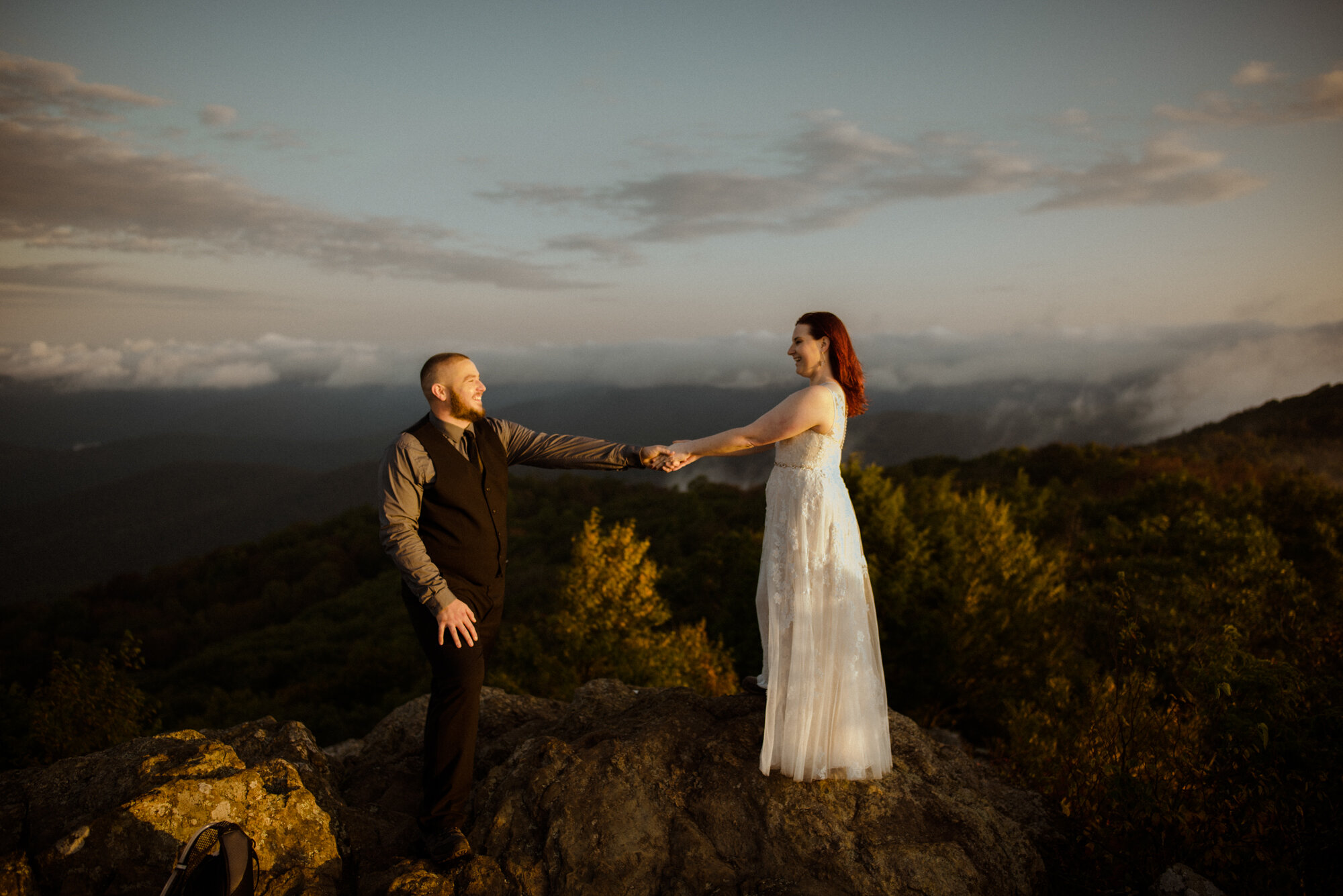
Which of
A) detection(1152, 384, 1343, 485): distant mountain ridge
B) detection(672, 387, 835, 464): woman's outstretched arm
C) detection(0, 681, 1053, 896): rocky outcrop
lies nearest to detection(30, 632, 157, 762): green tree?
detection(0, 681, 1053, 896): rocky outcrop

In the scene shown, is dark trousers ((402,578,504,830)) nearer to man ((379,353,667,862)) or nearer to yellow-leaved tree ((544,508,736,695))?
man ((379,353,667,862))

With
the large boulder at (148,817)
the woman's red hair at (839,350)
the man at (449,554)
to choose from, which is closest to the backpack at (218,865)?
the large boulder at (148,817)

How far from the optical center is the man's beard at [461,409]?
17.7 feet

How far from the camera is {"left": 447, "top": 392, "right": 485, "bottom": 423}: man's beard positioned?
17.7 feet

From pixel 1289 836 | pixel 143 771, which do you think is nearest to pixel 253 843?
pixel 143 771

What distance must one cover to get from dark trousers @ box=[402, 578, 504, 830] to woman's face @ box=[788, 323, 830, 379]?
11.1ft

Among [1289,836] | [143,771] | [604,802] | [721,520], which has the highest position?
[143,771]

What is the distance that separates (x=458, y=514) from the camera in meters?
5.38

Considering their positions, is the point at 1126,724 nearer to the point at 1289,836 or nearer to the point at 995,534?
the point at 1289,836

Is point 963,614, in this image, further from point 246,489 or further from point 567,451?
point 246,489

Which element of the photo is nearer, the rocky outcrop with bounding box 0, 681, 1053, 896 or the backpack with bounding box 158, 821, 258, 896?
the backpack with bounding box 158, 821, 258, 896

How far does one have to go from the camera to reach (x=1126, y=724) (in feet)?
31.4

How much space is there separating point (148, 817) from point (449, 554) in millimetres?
2343

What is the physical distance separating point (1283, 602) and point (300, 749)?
18894mm
